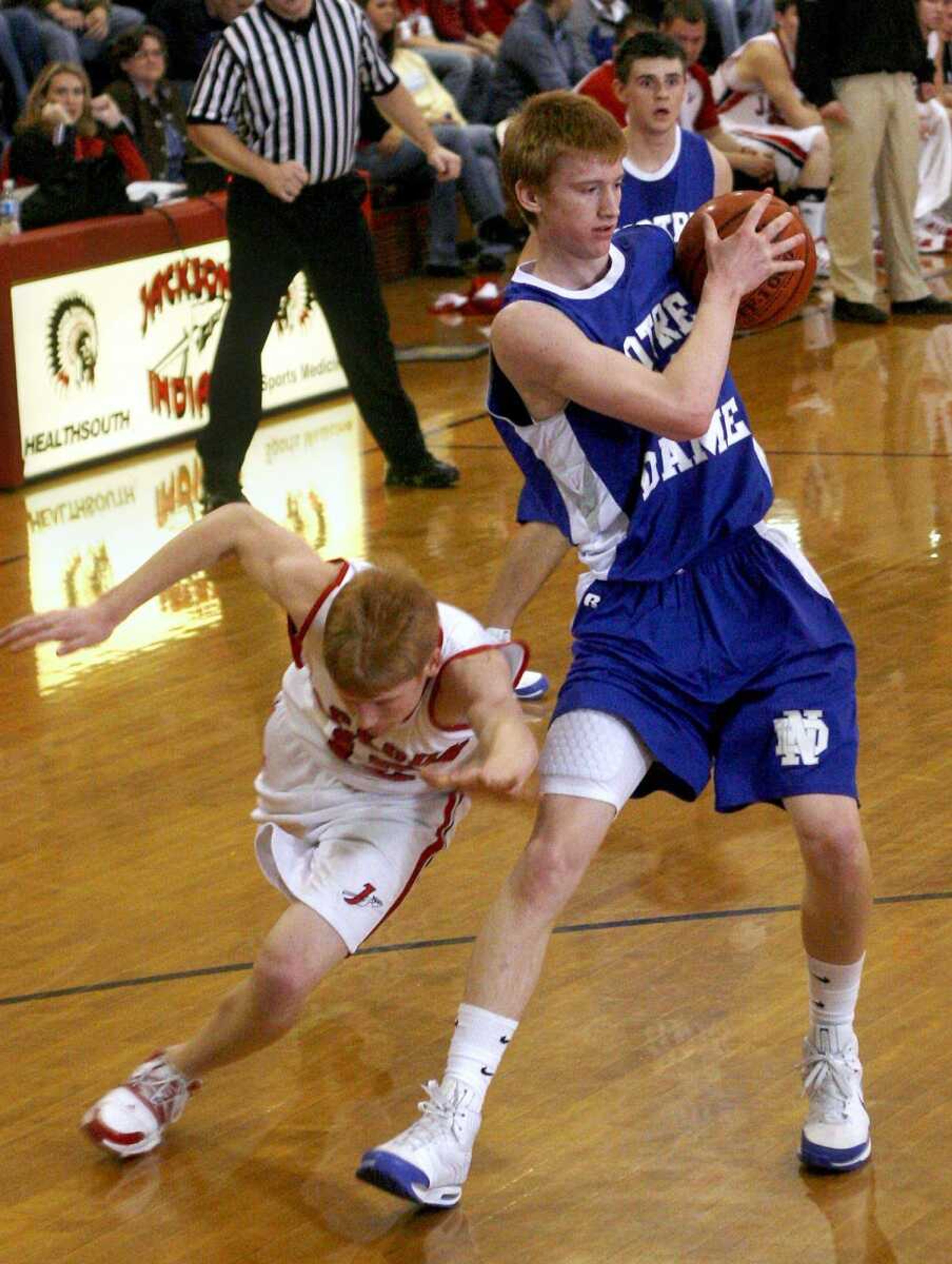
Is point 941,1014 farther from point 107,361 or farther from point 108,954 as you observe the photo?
point 107,361

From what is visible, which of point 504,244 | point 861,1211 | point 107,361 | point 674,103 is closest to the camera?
point 861,1211

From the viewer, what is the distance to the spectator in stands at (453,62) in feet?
41.7

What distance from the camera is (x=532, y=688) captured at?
197 inches

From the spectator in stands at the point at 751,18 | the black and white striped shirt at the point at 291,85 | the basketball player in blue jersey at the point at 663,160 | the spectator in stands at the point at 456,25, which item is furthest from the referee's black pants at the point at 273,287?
the spectator in stands at the point at 751,18

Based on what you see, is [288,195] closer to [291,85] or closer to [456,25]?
[291,85]

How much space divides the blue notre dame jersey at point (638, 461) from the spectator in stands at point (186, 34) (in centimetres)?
856

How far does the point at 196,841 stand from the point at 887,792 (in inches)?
57.3

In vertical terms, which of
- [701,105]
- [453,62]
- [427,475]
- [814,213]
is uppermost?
[701,105]

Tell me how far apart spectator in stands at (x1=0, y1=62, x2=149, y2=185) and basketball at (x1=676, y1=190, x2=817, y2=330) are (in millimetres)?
5705

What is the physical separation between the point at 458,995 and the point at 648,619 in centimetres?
88

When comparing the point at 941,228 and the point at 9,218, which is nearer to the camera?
the point at 9,218

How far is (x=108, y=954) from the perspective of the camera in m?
3.75

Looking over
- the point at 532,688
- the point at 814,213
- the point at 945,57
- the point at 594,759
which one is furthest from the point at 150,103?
the point at 594,759

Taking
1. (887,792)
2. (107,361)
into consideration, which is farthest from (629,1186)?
(107,361)
